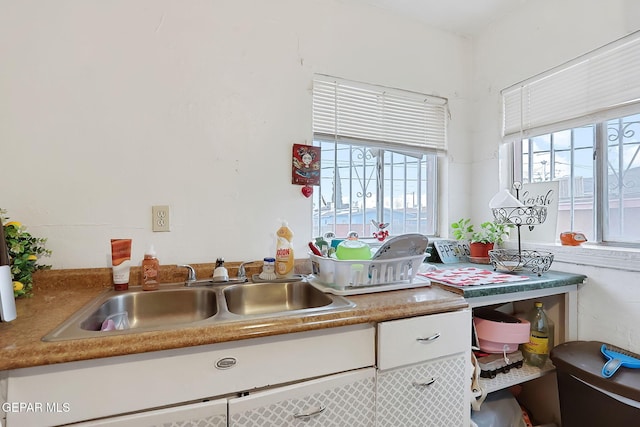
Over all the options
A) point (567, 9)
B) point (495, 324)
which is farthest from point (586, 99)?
point (495, 324)

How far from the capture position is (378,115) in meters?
1.77

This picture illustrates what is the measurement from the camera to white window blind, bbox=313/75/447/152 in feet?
5.30

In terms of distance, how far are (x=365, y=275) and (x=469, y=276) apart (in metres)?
0.57

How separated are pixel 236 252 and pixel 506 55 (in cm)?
197

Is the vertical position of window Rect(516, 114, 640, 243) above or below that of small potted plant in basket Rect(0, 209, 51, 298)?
above

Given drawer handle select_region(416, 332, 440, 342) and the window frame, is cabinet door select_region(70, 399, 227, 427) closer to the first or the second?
drawer handle select_region(416, 332, 440, 342)

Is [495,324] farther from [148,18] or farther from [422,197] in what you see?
[148,18]

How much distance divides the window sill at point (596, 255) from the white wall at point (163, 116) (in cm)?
130

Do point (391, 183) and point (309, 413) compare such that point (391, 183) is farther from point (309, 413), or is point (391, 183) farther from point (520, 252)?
point (309, 413)

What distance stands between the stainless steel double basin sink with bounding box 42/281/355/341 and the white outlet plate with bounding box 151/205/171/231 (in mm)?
260

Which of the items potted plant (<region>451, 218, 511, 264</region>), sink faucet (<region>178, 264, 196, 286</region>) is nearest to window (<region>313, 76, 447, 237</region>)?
potted plant (<region>451, 218, 511, 264</region>)

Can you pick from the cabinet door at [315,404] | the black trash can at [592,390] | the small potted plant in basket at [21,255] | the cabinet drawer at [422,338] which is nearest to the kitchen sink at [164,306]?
the small potted plant in basket at [21,255]

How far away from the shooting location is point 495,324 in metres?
1.39

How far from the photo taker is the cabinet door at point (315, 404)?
0.80 metres
